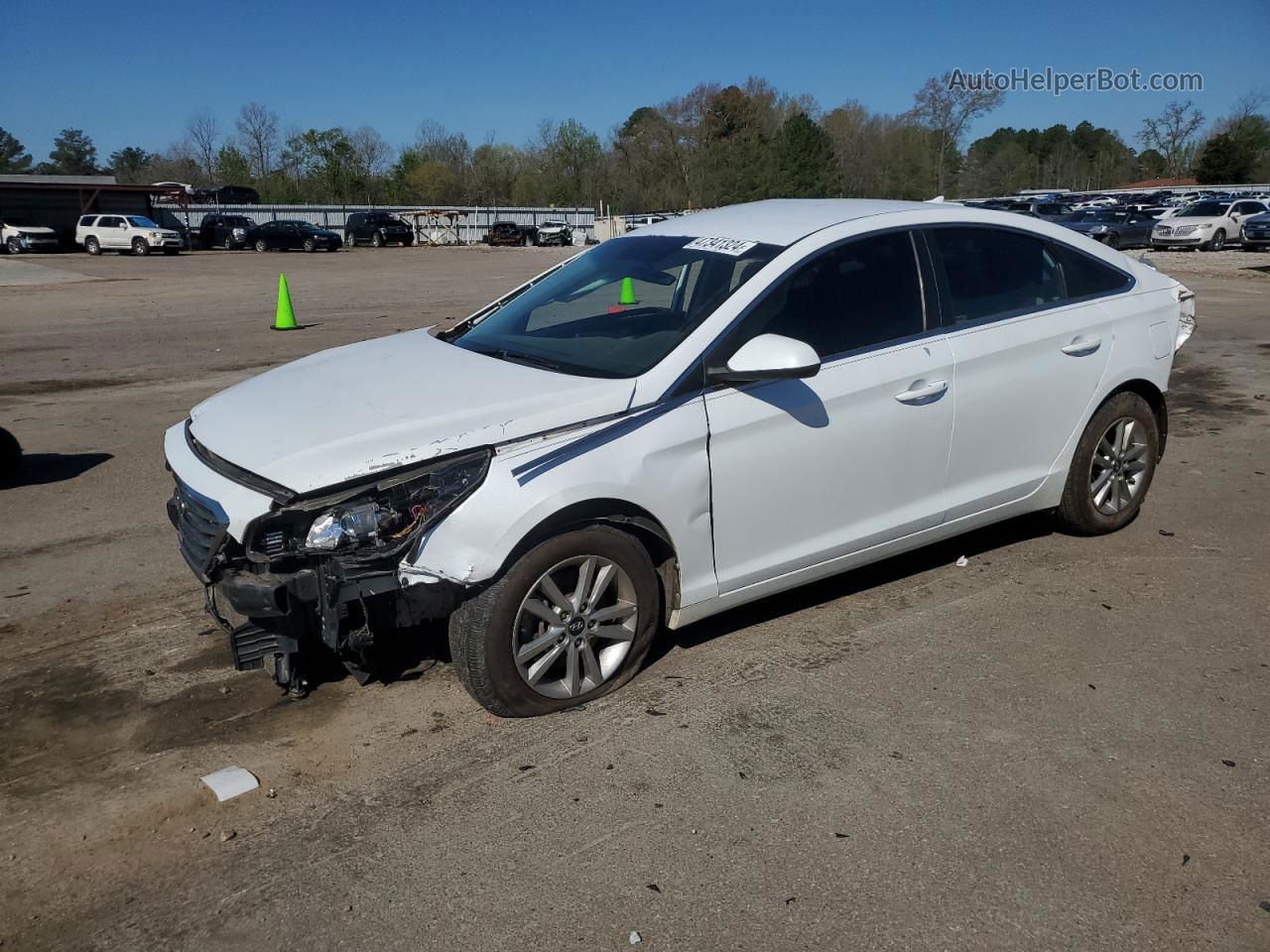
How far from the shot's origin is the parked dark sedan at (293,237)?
50156 millimetres

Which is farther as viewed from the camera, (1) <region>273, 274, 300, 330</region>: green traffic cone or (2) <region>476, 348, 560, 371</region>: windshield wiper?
(1) <region>273, 274, 300, 330</region>: green traffic cone

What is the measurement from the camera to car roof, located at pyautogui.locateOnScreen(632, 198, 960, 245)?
4637 mm

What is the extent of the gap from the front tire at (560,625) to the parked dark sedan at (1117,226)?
34.5 metres

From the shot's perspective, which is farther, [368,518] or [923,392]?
[923,392]

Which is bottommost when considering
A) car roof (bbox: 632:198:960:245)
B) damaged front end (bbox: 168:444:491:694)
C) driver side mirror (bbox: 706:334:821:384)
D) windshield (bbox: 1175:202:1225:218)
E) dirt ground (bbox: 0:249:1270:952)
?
dirt ground (bbox: 0:249:1270:952)

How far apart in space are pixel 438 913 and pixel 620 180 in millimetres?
86486

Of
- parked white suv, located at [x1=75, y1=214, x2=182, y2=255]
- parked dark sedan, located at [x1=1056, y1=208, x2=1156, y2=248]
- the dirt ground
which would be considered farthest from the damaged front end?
parked white suv, located at [x1=75, y1=214, x2=182, y2=255]

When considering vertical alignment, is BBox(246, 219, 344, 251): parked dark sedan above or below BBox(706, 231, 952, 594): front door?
above

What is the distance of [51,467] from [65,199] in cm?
5569

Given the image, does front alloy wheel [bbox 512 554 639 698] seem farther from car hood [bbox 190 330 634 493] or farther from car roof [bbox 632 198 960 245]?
car roof [bbox 632 198 960 245]

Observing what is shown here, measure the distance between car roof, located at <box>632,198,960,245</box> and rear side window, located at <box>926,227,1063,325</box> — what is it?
0.74ft

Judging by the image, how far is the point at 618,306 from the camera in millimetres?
4895

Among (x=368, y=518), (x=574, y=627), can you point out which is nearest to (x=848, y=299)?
(x=574, y=627)

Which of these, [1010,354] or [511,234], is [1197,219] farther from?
[1010,354]
